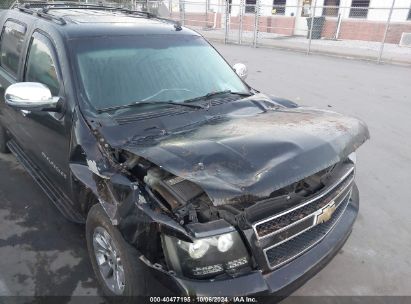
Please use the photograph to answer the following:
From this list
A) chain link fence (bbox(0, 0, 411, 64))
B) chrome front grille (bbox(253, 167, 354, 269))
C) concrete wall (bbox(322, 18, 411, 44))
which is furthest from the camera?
concrete wall (bbox(322, 18, 411, 44))

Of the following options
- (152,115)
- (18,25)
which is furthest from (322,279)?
(18,25)

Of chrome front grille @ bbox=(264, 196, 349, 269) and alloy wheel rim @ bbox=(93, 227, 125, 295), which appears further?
alloy wheel rim @ bbox=(93, 227, 125, 295)

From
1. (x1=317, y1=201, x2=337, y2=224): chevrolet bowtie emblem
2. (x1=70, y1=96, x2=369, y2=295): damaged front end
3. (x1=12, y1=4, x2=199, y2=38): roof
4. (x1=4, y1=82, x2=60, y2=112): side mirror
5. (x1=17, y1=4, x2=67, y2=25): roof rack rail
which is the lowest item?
(x1=317, y1=201, x2=337, y2=224): chevrolet bowtie emblem

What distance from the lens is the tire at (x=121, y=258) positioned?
2.24 m

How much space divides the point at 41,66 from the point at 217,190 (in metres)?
2.34

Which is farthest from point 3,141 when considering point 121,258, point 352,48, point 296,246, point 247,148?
point 352,48

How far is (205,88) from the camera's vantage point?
3.43 metres

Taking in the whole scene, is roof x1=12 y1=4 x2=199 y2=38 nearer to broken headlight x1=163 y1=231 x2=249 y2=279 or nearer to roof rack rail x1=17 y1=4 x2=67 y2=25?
roof rack rail x1=17 y1=4 x2=67 y2=25

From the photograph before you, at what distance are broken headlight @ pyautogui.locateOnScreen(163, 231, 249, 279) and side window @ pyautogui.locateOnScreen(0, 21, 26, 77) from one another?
2.95 m

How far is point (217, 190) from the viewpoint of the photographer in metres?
1.94

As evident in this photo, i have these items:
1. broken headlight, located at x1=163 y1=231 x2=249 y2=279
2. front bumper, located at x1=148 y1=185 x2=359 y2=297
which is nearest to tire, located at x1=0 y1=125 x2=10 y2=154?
front bumper, located at x1=148 y1=185 x2=359 y2=297

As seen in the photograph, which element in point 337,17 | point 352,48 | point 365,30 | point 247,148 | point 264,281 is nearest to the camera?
point 264,281

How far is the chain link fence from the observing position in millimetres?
16188

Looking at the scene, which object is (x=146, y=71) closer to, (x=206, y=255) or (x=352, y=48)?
(x=206, y=255)
